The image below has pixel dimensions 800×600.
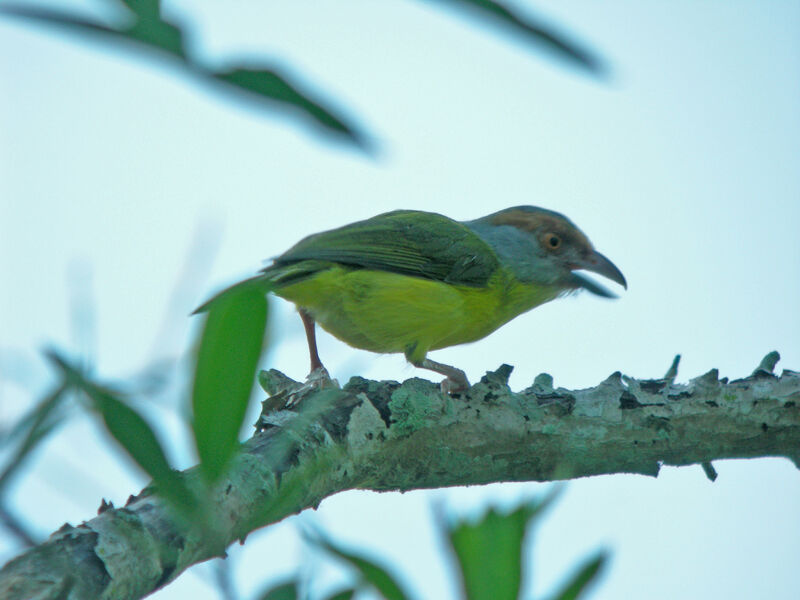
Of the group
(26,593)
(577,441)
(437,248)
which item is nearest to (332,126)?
(26,593)

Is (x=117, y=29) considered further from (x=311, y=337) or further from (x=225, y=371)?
(x=311, y=337)

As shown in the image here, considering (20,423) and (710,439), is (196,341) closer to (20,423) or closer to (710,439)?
(20,423)

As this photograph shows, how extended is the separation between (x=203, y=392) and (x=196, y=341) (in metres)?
0.06

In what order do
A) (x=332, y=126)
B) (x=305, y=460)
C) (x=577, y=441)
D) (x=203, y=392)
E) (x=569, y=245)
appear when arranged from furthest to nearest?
1. (x=569, y=245)
2. (x=577, y=441)
3. (x=305, y=460)
4. (x=203, y=392)
5. (x=332, y=126)

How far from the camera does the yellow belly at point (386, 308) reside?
15.1 feet

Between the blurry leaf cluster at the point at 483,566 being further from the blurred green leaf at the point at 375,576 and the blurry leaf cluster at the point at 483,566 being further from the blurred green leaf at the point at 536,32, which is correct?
Answer: the blurred green leaf at the point at 536,32

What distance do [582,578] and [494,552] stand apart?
0.12 metres

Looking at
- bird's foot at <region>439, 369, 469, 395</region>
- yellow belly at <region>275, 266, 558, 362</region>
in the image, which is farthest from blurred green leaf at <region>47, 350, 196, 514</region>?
yellow belly at <region>275, 266, 558, 362</region>

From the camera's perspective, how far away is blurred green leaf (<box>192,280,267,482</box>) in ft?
2.68

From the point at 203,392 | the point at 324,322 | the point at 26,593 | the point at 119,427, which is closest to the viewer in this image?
the point at 119,427

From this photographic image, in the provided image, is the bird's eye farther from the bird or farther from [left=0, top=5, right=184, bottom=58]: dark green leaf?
[left=0, top=5, right=184, bottom=58]: dark green leaf

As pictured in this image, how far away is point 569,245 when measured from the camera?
5.96 meters

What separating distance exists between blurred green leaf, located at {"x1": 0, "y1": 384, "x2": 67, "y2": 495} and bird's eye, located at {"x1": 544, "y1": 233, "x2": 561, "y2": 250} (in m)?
5.39

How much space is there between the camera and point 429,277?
16.7 feet
